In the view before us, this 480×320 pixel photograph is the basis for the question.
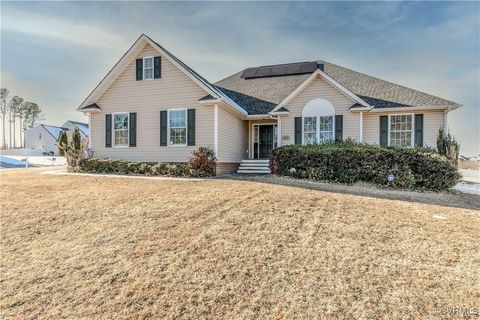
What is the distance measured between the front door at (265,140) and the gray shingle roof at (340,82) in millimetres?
1577

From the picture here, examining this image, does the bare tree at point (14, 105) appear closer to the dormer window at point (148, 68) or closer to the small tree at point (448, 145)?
→ the dormer window at point (148, 68)

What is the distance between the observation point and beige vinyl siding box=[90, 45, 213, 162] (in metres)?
14.1

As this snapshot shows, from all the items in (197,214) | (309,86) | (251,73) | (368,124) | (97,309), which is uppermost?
(251,73)

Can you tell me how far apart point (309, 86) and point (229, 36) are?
16.7 feet

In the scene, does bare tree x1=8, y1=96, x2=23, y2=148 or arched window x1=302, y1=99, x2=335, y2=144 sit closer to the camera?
arched window x1=302, y1=99, x2=335, y2=144

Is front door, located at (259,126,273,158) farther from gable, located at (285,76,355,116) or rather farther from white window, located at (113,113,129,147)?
white window, located at (113,113,129,147)

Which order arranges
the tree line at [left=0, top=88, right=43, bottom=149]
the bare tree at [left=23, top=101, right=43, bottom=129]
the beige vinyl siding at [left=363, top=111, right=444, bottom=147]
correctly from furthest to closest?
the bare tree at [left=23, top=101, right=43, bottom=129] → the tree line at [left=0, top=88, right=43, bottom=149] → the beige vinyl siding at [left=363, top=111, right=444, bottom=147]

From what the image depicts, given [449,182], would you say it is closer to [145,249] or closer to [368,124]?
[368,124]

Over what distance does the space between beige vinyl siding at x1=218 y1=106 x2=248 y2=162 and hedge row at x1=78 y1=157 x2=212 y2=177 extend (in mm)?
1989

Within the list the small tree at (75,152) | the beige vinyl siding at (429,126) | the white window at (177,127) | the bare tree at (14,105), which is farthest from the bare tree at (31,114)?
the beige vinyl siding at (429,126)

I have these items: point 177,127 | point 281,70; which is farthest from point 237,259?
point 281,70

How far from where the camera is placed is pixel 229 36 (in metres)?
15.7

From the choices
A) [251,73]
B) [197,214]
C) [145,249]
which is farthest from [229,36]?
[145,249]

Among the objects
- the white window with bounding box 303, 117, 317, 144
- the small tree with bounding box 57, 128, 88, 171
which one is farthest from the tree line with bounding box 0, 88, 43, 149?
the white window with bounding box 303, 117, 317, 144
